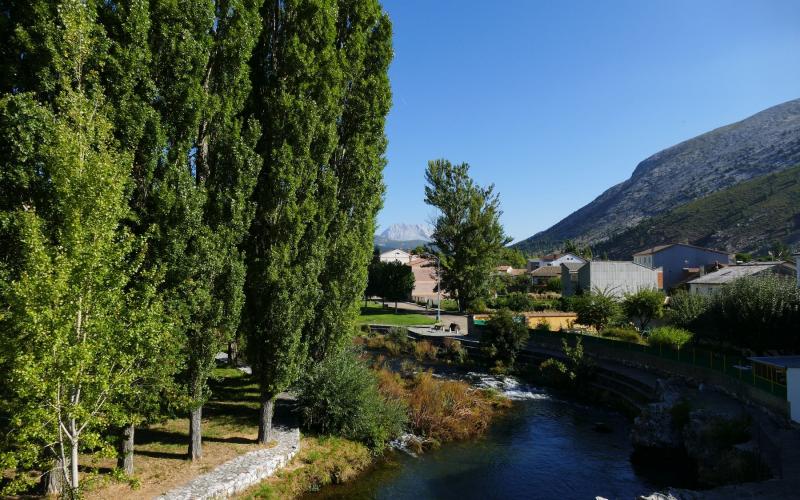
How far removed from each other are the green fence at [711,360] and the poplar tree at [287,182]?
14508mm

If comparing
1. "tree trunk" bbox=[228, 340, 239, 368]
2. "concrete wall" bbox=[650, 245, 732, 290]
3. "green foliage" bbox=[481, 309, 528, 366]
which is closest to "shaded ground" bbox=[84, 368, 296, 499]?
"tree trunk" bbox=[228, 340, 239, 368]

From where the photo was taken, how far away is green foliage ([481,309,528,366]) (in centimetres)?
2941

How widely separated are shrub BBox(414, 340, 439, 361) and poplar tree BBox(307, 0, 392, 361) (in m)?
17.9

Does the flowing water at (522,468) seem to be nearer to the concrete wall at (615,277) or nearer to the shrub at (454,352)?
the shrub at (454,352)

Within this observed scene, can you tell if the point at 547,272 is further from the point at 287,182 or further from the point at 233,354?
the point at 287,182

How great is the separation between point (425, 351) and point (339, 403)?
18592 mm

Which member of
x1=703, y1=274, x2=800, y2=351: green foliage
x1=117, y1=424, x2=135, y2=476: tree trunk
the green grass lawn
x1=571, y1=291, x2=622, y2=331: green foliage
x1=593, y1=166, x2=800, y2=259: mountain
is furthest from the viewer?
x1=593, y1=166, x2=800, y2=259: mountain

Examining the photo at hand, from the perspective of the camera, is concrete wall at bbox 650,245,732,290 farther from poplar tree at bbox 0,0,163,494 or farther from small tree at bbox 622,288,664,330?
poplar tree at bbox 0,0,163,494

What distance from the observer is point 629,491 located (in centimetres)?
1331

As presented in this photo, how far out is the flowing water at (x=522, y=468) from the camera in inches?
520

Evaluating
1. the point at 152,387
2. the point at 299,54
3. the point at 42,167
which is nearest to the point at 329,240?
the point at 299,54

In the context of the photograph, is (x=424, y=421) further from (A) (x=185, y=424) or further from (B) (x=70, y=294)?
(B) (x=70, y=294)

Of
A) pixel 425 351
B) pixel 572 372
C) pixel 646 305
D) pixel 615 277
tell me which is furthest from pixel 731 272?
pixel 425 351

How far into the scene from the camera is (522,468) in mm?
15008
